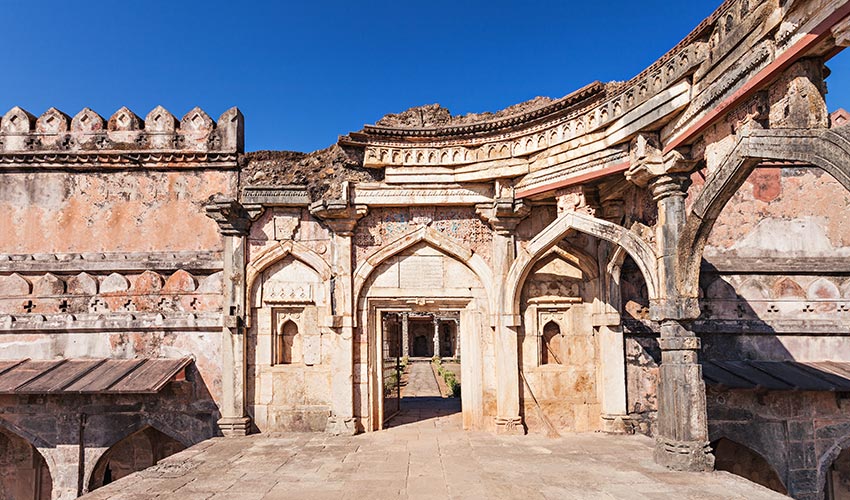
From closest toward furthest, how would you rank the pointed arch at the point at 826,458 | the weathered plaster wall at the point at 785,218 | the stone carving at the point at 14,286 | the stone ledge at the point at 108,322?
the pointed arch at the point at 826,458 < the stone ledge at the point at 108,322 < the stone carving at the point at 14,286 < the weathered plaster wall at the point at 785,218

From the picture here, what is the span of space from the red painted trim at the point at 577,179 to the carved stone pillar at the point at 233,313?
4.54 metres

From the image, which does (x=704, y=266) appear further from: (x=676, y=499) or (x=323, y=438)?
(x=323, y=438)

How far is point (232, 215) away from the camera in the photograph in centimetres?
946

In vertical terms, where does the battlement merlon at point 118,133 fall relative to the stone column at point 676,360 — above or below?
above

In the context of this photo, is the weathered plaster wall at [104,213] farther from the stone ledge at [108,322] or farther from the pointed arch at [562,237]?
the pointed arch at [562,237]

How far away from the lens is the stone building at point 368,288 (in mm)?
9250

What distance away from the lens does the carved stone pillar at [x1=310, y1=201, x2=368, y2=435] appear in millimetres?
9344

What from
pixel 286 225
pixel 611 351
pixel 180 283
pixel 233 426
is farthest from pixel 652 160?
pixel 180 283

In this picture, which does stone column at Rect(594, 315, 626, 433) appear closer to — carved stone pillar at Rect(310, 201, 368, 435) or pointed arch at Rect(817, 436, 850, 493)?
pointed arch at Rect(817, 436, 850, 493)

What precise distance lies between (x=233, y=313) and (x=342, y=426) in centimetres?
263

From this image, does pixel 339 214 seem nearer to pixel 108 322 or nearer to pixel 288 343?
pixel 288 343

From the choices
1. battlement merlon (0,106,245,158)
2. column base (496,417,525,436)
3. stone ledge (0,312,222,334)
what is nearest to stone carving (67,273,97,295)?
stone ledge (0,312,222,334)

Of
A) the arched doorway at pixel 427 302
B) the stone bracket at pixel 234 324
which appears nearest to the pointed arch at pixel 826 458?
the arched doorway at pixel 427 302

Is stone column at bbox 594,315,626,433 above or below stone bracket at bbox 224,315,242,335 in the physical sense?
below
